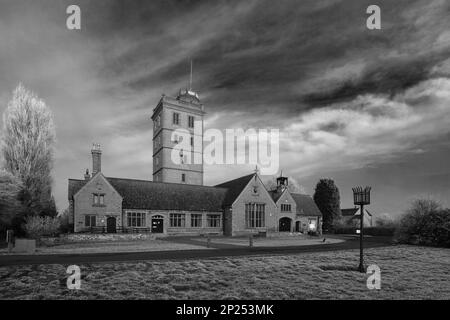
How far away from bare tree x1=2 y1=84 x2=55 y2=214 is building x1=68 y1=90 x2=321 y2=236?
11.4 ft

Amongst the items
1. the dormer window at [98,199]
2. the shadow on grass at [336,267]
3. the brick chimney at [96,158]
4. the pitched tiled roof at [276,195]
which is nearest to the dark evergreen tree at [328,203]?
the pitched tiled roof at [276,195]

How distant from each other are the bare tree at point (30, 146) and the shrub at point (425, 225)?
42.3 metres

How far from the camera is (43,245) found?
84.6 ft

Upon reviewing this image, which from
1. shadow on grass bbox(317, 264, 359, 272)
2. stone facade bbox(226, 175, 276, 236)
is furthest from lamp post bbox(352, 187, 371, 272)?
stone facade bbox(226, 175, 276, 236)

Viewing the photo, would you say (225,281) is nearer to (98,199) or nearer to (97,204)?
(97,204)

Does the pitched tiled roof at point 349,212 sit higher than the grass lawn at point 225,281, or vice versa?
the grass lawn at point 225,281

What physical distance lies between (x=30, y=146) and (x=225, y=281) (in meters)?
35.8

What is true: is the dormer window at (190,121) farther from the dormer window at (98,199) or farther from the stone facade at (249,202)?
the dormer window at (98,199)

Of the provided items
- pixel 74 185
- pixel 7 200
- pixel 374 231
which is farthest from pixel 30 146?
pixel 374 231

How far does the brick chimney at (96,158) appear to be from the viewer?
38.6 metres

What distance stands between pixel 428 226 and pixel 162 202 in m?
32.8

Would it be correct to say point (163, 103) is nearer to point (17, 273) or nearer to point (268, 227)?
point (268, 227)

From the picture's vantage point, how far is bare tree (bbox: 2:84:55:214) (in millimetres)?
35656

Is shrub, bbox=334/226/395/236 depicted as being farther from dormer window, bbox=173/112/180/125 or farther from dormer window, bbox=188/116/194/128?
dormer window, bbox=173/112/180/125
